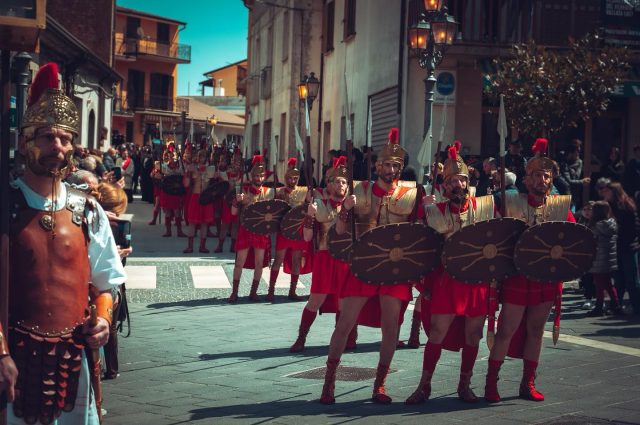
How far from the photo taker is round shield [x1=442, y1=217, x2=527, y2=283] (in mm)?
7230

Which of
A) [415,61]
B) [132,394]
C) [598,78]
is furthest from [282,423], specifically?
[415,61]

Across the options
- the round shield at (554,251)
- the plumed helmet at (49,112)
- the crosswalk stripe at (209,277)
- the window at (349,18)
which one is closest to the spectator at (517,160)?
the crosswalk stripe at (209,277)

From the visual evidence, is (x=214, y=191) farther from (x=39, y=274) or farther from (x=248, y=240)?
(x=39, y=274)

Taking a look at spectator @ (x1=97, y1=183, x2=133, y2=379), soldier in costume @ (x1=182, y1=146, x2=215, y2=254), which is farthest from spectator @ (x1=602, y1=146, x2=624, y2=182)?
spectator @ (x1=97, y1=183, x2=133, y2=379)

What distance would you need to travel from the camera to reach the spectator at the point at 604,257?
1230 cm

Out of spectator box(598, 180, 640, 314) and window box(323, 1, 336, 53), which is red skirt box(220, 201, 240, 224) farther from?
window box(323, 1, 336, 53)

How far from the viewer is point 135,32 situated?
241ft

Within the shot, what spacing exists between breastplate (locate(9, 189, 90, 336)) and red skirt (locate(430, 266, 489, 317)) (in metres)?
3.59

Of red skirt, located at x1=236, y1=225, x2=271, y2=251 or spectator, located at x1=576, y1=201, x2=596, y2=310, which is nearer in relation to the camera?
spectator, located at x1=576, y1=201, x2=596, y2=310

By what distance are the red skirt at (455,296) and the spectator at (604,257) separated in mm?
5173

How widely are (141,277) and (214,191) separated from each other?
4.64m

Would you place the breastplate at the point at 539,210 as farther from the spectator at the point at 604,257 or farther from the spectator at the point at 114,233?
the spectator at the point at 604,257

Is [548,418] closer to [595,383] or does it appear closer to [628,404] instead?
[628,404]

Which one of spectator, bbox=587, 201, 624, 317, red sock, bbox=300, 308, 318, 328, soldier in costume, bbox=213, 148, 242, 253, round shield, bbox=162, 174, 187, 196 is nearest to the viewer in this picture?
red sock, bbox=300, 308, 318, 328
